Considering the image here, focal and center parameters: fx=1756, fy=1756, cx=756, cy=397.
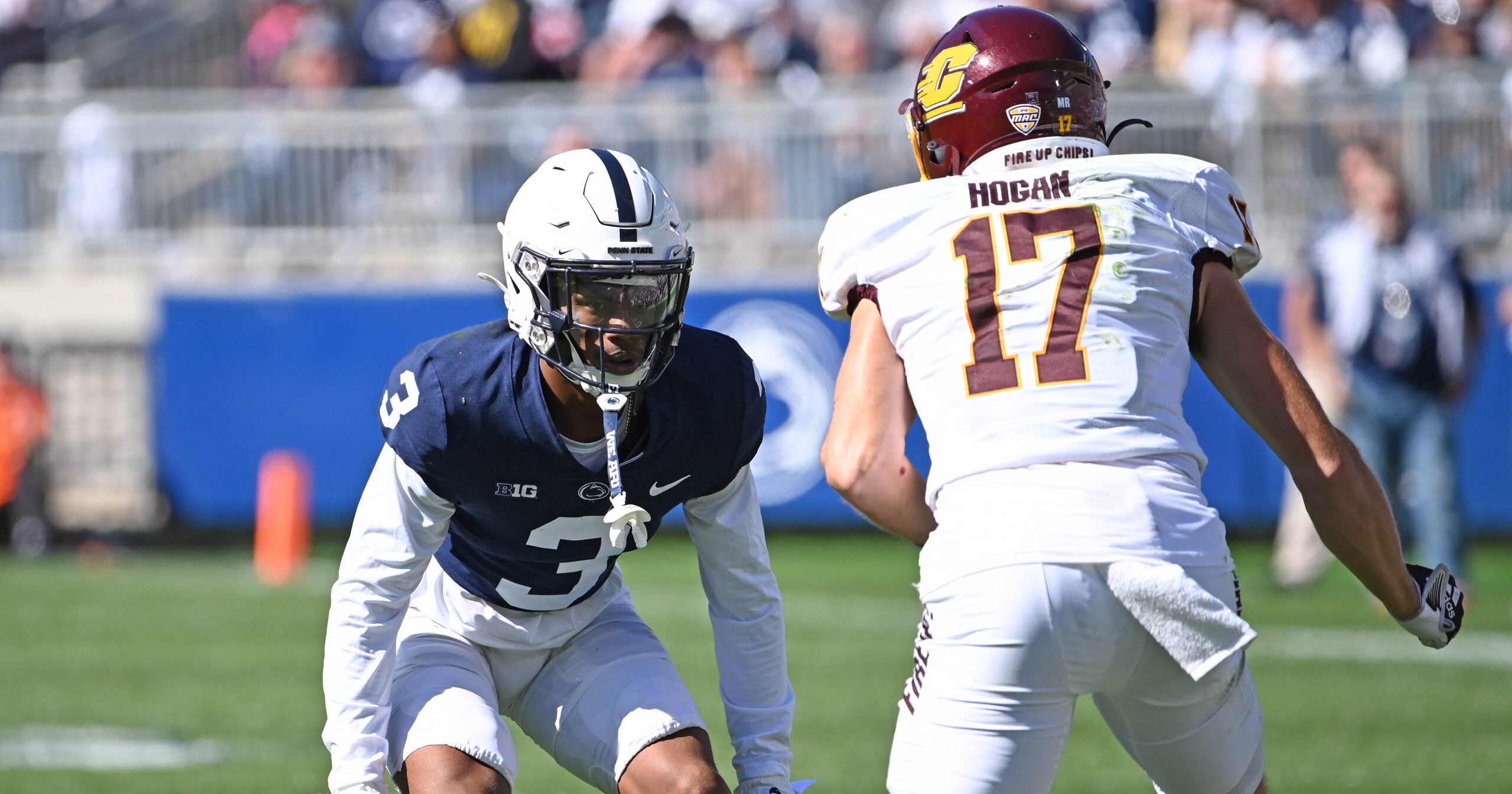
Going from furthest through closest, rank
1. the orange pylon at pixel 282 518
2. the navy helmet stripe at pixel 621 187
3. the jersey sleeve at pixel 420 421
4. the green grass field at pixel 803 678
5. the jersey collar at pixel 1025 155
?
the orange pylon at pixel 282 518 < the green grass field at pixel 803 678 < the navy helmet stripe at pixel 621 187 < the jersey sleeve at pixel 420 421 < the jersey collar at pixel 1025 155

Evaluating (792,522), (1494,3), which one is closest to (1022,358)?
(792,522)

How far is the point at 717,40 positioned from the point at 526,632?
1108cm

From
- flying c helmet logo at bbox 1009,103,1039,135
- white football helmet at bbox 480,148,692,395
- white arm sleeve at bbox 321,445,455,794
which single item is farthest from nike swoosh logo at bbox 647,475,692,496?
flying c helmet logo at bbox 1009,103,1039,135

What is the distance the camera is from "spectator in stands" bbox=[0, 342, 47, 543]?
44.3 ft

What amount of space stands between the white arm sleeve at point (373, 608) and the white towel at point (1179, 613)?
1516mm

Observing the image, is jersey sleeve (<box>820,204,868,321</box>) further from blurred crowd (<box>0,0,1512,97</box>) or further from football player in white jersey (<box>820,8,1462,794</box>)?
blurred crowd (<box>0,0,1512,97</box>)

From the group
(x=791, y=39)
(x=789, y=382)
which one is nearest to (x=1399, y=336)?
(x=789, y=382)

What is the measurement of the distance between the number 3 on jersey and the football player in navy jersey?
825 millimetres

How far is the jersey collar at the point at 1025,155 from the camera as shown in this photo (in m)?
3.29

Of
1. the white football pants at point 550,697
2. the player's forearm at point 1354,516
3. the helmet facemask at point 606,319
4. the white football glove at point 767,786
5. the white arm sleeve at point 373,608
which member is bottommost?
the white football glove at point 767,786

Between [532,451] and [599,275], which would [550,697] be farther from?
[599,275]

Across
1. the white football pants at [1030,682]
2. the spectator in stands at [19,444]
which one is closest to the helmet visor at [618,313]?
the white football pants at [1030,682]

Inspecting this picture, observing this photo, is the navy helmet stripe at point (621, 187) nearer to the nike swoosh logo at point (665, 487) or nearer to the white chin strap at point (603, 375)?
the white chin strap at point (603, 375)

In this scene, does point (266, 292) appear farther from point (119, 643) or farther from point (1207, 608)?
point (1207, 608)
